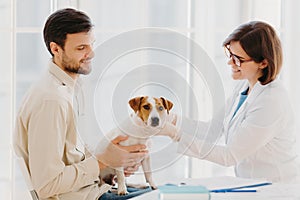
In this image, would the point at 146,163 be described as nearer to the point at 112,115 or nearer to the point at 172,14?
the point at 112,115

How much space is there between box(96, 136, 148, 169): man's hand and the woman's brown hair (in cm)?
57

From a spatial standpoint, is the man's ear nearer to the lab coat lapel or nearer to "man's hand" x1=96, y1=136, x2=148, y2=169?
"man's hand" x1=96, y1=136, x2=148, y2=169

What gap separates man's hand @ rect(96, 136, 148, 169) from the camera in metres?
1.89

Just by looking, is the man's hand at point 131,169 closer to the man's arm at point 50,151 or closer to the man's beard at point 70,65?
the man's arm at point 50,151

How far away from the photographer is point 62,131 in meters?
1.80

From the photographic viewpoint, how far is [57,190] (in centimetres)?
180

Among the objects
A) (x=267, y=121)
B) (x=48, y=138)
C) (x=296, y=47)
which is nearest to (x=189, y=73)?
(x=296, y=47)

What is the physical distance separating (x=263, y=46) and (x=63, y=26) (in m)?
0.74

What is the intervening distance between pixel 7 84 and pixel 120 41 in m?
0.80

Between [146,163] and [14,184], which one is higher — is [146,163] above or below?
above

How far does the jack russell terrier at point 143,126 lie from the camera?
1856mm

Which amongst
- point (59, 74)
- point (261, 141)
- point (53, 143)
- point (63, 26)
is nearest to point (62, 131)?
point (53, 143)

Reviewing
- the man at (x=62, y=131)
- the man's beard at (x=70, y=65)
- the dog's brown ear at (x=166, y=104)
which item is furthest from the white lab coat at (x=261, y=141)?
the man's beard at (x=70, y=65)

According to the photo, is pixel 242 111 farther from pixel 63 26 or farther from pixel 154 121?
pixel 63 26
